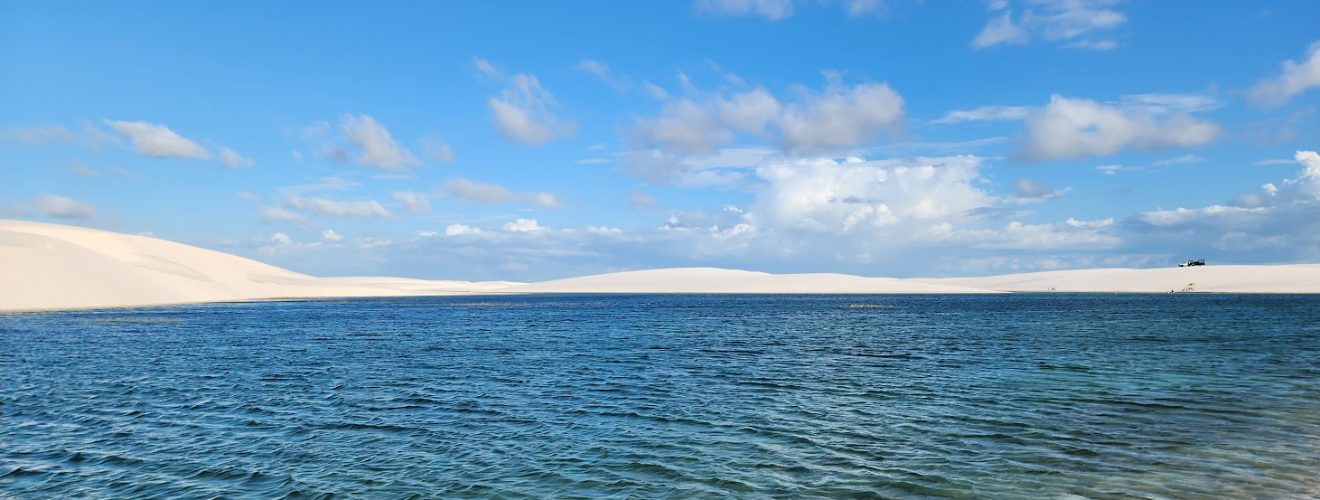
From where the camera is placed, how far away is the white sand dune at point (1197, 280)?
143750 millimetres

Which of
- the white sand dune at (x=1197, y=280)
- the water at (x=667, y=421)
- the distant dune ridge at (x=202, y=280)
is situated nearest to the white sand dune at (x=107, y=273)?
the distant dune ridge at (x=202, y=280)

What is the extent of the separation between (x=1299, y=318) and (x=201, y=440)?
69200mm

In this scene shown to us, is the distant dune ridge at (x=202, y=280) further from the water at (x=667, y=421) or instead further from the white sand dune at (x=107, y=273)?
the water at (x=667, y=421)

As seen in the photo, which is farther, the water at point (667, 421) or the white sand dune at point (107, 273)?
the white sand dune at point (107, 273)

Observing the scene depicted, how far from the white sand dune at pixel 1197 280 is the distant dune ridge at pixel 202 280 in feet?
0.62

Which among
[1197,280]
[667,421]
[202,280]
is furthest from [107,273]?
[1197,280]

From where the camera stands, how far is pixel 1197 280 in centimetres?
15512

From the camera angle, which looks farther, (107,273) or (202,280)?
(202,280)

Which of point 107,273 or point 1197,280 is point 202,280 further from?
point 1197,280

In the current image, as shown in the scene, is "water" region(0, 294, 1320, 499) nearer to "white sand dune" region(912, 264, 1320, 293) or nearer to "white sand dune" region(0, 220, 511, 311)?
"white sand dune" region(0, 220, 511, 311)

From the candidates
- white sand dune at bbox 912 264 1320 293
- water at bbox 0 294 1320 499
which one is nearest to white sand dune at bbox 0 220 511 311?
water at bbox 0 294 1320 499

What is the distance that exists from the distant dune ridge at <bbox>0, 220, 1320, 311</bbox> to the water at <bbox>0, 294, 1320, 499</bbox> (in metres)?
61.3

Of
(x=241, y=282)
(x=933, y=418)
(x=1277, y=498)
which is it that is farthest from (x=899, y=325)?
(x=241, y=282)

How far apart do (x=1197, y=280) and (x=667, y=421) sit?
17652 centimetres
